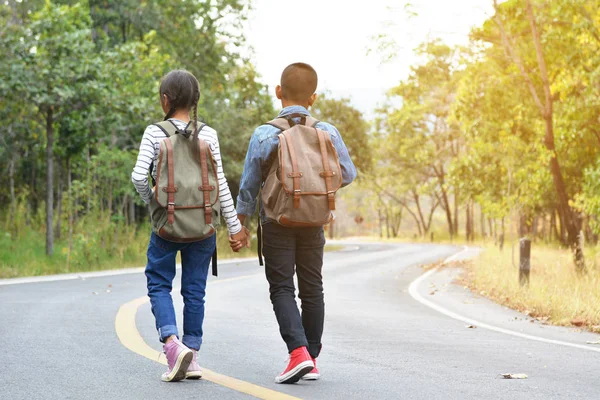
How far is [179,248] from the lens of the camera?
5480 mm

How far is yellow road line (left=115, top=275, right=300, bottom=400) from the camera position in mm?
4986

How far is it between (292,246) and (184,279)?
70cm

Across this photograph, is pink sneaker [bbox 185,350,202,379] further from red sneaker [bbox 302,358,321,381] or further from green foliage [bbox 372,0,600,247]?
green foliage [bbox 372,0,600,247]

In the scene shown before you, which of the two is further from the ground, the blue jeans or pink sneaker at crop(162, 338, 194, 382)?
the blue jeans

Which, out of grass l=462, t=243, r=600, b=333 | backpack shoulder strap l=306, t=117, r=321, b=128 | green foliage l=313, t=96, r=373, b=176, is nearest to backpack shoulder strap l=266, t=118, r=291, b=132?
backpack shoulder strap l=306, t=117, r=321, b=128

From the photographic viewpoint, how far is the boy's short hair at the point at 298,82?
5.52 m

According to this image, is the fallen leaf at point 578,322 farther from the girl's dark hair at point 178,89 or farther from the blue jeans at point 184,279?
the girl's dark hair at point 178,89

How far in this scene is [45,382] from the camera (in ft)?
17.1

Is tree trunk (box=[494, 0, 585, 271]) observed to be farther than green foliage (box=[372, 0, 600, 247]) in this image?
Yes

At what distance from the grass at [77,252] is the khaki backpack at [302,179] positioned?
10.5 meters

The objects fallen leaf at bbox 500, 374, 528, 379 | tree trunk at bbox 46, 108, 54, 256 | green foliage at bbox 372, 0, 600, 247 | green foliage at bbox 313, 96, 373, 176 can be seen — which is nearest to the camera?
fallen leaf at bbox 500, 374, 528, 379

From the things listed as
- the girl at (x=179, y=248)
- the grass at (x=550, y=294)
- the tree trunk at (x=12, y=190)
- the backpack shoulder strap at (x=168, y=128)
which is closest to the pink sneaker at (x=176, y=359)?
Result: the girl at (x=179, y=248)

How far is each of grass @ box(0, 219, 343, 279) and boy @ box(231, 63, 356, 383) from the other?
1034 cm

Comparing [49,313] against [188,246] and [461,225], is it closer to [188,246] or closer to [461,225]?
[188,246]
